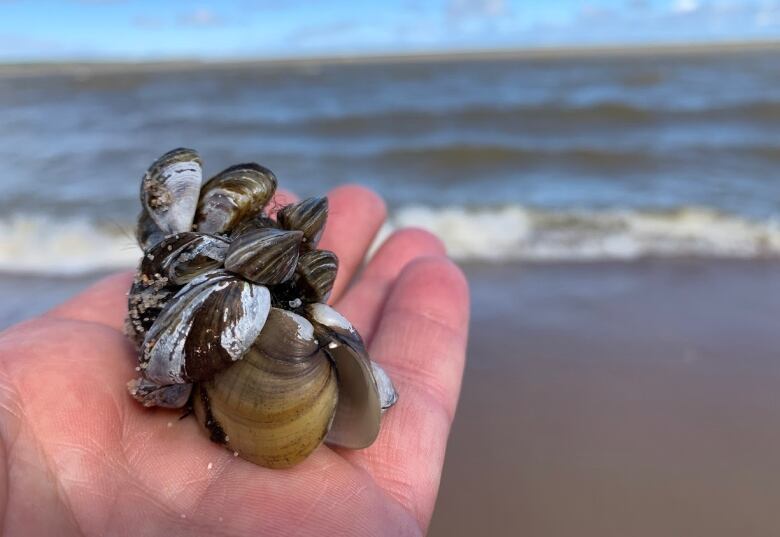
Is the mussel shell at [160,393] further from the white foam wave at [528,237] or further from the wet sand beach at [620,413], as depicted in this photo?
the white foam wave at [528,237]

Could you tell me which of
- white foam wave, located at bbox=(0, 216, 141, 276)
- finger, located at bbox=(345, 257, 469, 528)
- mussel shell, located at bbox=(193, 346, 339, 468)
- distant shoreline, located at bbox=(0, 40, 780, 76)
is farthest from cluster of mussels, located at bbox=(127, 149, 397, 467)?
distant shoreline, located at bbox=(0, 40, 780, 76)

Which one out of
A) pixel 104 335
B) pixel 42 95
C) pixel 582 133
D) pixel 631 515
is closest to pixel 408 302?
pixel 104 335

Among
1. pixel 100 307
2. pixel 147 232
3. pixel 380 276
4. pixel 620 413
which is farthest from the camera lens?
pixel 620 413

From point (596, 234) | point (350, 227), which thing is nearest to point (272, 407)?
point (350, 227)

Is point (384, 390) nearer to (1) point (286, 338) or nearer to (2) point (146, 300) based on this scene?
(1) point (286, 338)

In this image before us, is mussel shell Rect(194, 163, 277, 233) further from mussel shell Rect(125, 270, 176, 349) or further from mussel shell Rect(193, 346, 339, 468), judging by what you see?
mussel shell Rect(193, 346, 339, 468)

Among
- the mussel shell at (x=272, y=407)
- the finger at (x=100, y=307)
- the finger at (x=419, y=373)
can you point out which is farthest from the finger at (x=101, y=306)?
the mussel shell at (x=272, y=407)

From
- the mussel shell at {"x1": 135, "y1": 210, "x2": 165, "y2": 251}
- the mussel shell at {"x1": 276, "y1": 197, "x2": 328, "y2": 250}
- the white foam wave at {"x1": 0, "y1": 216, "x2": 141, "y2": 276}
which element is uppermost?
the white foam wave at {"x1": 0, "y1": 216, "x2": 141, "y2": 276}
